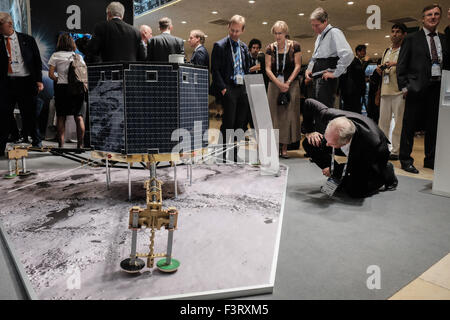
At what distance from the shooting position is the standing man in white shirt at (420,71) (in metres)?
3.50

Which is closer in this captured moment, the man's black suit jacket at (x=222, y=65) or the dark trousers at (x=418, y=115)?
the dark trousers at (x=418, y=115)

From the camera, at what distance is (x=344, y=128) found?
250 centimetres

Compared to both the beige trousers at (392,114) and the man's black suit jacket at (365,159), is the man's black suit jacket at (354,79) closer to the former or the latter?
the beige trousers at (392,114)

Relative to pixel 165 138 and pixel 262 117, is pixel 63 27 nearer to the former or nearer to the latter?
pixel 262 117

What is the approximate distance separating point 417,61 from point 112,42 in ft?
9.46

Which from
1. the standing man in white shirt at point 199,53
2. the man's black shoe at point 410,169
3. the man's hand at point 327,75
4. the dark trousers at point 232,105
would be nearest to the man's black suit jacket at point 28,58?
the standing man in white shirt at point 199,53

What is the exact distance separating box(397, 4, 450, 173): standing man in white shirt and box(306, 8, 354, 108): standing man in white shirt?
0.57 meters

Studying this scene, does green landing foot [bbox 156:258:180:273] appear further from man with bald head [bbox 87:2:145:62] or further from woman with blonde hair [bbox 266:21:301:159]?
woman with blonde hair [bbox 266:21:301:159]

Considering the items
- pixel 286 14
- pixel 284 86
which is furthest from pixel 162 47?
pixel 286 14

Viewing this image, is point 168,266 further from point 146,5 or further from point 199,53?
point 146,5

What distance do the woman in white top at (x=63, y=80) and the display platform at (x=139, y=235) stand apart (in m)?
1.44

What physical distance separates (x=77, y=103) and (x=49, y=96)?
1876 mm

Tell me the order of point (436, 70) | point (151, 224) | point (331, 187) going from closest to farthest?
point (151, 224)
point (331, 187)
point (436, 70)
